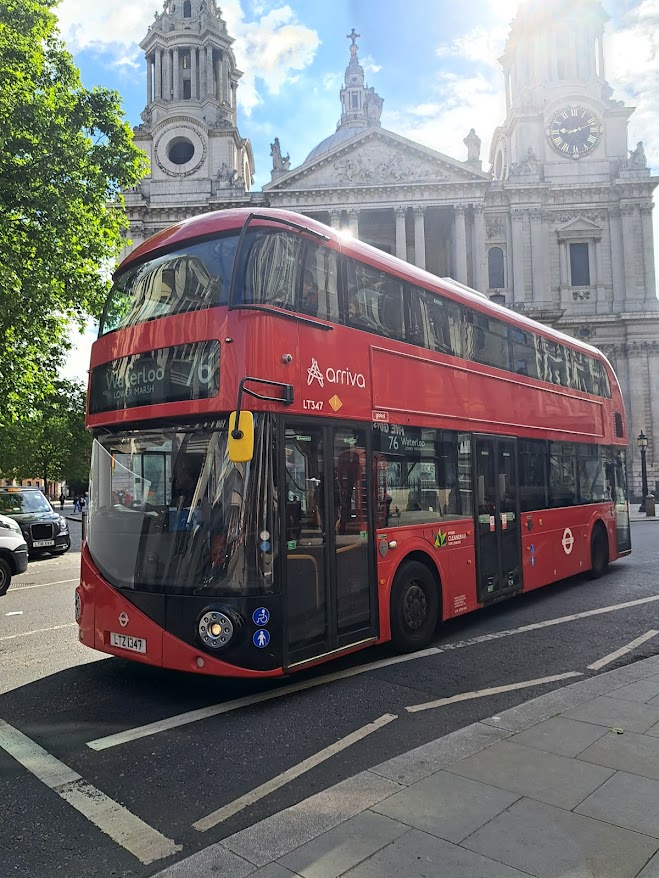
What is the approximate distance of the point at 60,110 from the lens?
47.4 feet

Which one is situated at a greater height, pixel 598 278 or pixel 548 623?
pixel 598 278

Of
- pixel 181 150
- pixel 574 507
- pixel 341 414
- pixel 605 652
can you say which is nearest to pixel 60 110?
pixel 341 414

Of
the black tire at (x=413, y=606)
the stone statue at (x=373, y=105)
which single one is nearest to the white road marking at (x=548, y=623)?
the black tire at (x=413, y=606)

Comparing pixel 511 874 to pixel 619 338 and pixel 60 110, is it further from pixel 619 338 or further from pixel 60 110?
pixel 619 338

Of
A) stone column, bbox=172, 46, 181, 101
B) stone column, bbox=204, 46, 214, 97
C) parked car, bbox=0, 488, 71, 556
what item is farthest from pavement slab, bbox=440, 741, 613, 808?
stone column, bbox=172, 46, 181, 101

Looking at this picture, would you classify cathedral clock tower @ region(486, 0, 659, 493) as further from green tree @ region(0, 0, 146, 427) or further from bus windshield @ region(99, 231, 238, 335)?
bus windshield @ region(99, 231, 238, 335)

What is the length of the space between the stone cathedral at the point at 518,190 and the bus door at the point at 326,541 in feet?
143

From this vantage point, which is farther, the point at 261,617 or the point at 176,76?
the point at 176,76

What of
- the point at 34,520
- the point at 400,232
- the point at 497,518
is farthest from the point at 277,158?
the point at 497,518

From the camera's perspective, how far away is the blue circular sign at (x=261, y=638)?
5180 millimetres

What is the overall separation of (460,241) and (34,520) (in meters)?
38.3

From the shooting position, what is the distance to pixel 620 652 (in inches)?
279

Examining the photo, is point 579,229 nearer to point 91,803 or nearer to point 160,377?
point 160,377

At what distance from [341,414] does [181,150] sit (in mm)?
53440
